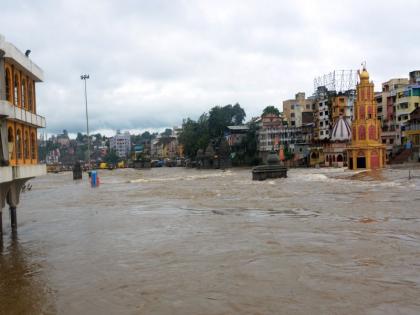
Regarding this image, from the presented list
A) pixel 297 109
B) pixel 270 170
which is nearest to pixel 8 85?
pixel 270 170

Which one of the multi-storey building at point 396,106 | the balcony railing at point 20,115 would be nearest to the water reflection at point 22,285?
the balcony railing at point 20,115

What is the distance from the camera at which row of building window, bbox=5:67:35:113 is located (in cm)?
1577

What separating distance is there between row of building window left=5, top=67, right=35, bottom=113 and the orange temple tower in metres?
46.2

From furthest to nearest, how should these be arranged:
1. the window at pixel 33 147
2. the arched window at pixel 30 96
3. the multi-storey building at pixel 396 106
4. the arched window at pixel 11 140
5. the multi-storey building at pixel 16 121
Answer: the multi-storey building at pixel 396 106 < the window at pixel 33 147 < the arched window at pixel 30 96 < the arched window at pixel 11 140 < the multi-storey building at pixel 16 121

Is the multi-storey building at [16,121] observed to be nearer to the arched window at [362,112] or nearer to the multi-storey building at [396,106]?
the arched window at [362,112]

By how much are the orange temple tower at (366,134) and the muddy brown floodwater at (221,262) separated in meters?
35.9

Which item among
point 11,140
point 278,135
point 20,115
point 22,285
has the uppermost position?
point 278,135

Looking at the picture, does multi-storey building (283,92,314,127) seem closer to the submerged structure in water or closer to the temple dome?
the temple dome

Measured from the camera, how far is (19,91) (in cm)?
1711

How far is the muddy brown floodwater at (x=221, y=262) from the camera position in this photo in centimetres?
901

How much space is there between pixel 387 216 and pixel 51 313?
14584 millimetres

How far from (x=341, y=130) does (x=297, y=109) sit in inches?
1086

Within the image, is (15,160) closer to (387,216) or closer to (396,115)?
(387,216)

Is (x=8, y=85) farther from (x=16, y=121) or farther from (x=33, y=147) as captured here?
(x=33, y=147)
